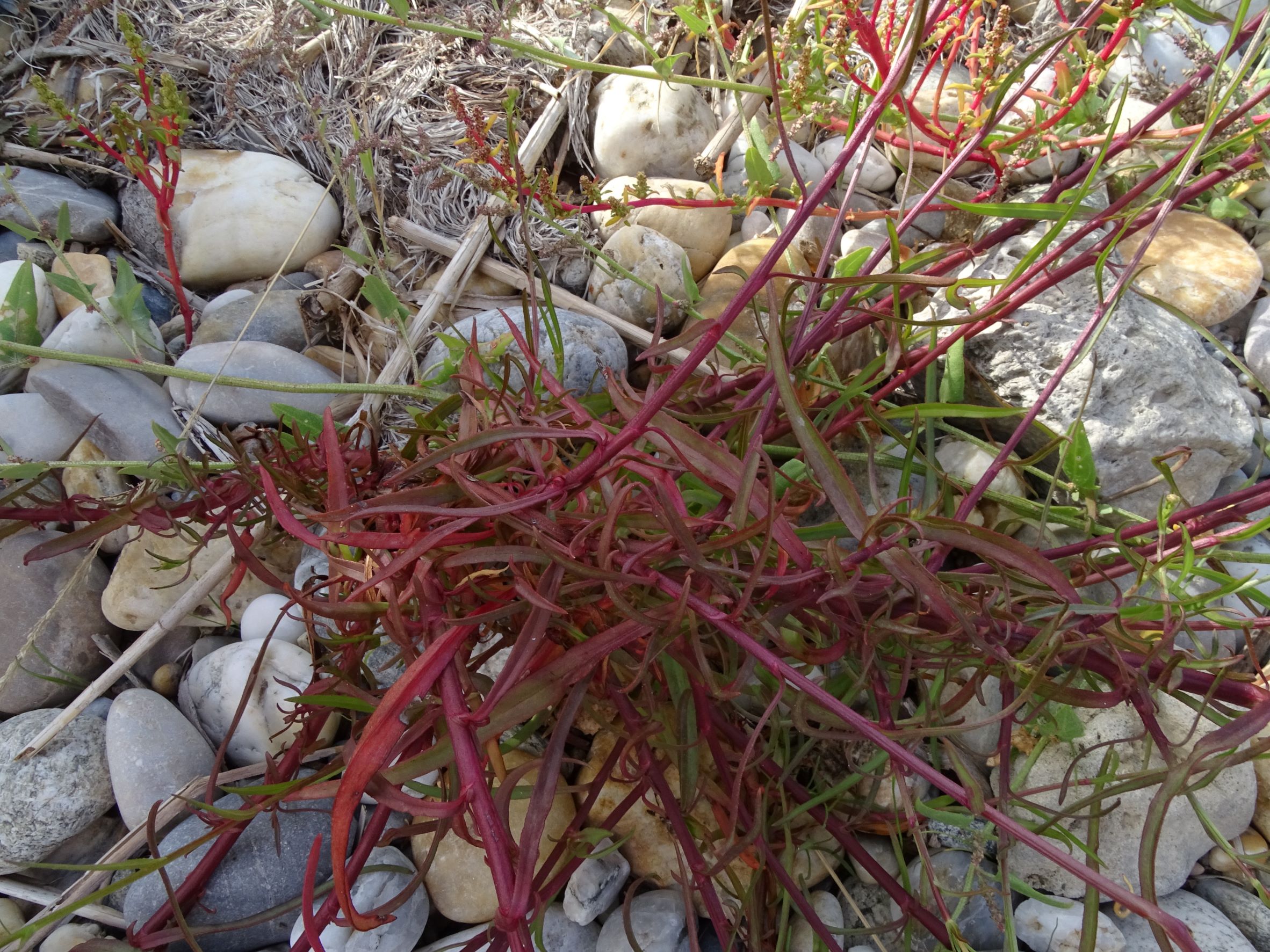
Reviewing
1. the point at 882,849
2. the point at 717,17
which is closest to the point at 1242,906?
the point at 882,849

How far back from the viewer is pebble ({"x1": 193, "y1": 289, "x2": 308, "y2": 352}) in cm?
186

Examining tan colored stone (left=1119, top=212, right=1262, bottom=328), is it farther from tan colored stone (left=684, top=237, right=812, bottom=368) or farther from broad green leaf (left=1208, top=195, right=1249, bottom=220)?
tan colored stone (left=684, top=237, right=812, bottom=368)

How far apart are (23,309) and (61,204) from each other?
0.64 meters

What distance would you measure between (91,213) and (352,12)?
1384 millimetres

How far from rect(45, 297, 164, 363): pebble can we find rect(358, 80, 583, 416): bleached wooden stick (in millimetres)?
515

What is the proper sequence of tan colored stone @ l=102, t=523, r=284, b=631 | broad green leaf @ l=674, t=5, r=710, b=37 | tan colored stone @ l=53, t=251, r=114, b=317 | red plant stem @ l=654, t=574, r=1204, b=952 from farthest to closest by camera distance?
tan colored stone @ l=53, t=251, r=114, b=317, tan colored stone @ l=102, t=523, r=284, b=631, broad green leaf @ l=674, t=5, r=710, b=37, red plant stem @ l=654, t=574, r=1204, b=952

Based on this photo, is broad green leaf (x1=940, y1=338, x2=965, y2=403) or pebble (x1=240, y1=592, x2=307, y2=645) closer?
broad green leaf (x1=940, y1=338, x2=965, y2=403)

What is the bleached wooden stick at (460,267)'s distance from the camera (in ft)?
5.36

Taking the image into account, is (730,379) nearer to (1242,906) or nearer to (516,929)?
(516,929)

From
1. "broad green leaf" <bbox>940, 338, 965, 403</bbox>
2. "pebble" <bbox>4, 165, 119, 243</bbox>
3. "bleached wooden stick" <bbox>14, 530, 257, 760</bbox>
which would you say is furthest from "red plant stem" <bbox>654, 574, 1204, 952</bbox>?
"pebble" <bbox>4, 165, 119, 243</bbox>

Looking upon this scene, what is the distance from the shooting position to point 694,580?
2.93ft

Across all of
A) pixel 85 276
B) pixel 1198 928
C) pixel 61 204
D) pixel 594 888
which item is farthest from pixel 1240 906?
pixel 61 204

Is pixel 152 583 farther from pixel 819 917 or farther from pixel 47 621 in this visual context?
pixel 819 917

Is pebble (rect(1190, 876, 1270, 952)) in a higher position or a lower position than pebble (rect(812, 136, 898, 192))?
lower
